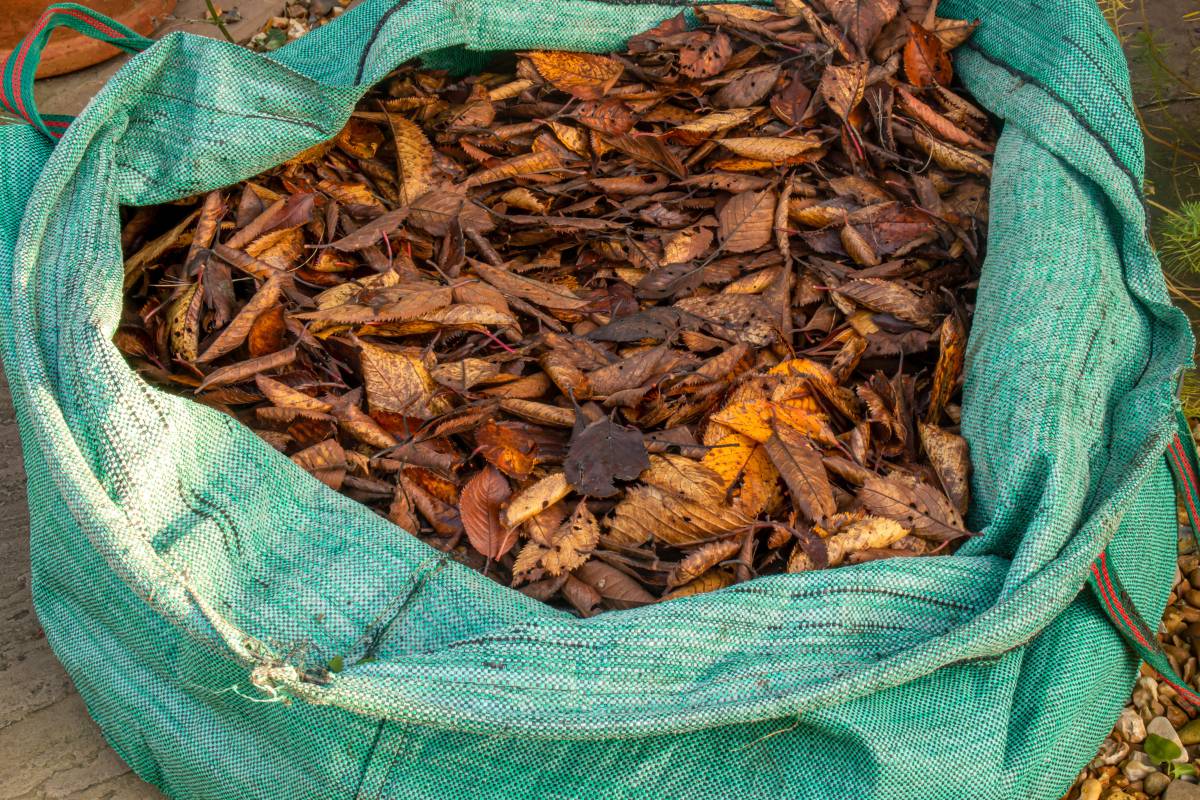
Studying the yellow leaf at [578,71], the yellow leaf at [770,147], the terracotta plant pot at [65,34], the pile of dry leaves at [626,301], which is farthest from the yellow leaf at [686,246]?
the terracotta plant pot at [65,34]

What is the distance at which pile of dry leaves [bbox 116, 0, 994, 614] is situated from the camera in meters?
1.35

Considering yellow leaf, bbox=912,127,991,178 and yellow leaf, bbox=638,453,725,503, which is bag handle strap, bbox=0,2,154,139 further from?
yellow leaf, bbox=912,127,991,178

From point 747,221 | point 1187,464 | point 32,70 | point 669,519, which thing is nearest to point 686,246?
point 747,221

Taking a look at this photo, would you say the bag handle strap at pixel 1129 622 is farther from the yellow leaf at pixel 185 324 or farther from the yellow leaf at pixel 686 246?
the yellow leaf at pixel 185 324

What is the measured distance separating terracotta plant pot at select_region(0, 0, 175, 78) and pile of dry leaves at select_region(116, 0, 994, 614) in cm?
97

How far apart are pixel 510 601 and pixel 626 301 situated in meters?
0.61

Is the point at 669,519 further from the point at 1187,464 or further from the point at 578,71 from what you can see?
the point at 578,71

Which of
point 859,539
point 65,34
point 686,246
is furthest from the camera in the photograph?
point 65,34

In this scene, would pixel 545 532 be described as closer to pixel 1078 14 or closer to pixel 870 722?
pixel 870 722

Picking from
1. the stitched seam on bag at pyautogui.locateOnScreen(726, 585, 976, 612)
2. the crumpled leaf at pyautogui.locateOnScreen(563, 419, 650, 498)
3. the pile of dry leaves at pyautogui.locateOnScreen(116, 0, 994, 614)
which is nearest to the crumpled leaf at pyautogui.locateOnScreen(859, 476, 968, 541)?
the pile of dry leaves at pyautogui.locateOnScreen(116, 0, 994, 614)

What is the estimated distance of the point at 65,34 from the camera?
7.64ft

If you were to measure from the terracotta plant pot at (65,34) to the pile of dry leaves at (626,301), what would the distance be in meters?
0.97

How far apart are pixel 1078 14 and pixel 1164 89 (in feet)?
2.11

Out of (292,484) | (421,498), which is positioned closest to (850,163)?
(421,498)
